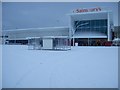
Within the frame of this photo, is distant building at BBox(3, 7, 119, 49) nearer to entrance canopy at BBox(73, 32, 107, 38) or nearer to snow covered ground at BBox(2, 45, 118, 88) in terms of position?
entrance canopy at BBox(73, 32, 107, 38)

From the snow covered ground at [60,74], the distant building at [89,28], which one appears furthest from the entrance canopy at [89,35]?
the snow covered ground at [60,74]

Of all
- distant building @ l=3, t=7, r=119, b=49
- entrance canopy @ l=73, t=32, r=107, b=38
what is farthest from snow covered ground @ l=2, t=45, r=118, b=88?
entrance canopy @ l=73, t=32, r=107, b=38

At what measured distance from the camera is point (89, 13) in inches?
949

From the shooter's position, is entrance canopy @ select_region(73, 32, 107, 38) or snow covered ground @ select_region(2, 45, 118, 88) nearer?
snow covered ground @ select_region(2, 45, 118, 88)

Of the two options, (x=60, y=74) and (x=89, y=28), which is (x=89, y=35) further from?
(x=60, y=74)

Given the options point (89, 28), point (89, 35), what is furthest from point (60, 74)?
point (89, 28)

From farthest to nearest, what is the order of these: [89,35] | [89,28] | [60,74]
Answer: [89,28]
[89,35]
[60,74]

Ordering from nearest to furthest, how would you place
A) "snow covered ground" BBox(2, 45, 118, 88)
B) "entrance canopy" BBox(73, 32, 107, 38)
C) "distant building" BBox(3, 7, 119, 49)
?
"snow covered ground" BBox(2, 45, 118, 88), "distant building" BBox(3, 7, 119, 49), "entrance canopy" BBox(73, 32, 107, 38)

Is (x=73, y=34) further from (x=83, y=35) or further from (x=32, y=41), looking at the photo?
(x=32, y=41)

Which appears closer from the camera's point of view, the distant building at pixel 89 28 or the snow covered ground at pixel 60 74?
the snow covered ground at pixel 60 74

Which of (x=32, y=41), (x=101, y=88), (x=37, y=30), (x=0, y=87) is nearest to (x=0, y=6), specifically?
(x=0, y=87)

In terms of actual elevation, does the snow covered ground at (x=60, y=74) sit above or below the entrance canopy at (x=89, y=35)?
below

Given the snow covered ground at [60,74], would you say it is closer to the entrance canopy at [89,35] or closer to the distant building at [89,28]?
the distant building at [89,28]

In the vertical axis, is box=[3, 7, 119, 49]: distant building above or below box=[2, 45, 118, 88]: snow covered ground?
above
